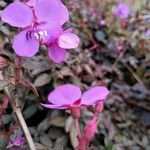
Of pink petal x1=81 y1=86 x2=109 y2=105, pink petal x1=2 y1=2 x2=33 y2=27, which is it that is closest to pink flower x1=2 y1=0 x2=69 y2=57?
pink petal x1=2 y1=2 x2=33 y2=27

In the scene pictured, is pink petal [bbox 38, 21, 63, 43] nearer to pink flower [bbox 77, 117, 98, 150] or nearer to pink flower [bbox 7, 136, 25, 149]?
pink flower [bbox 77, 117, 98, 150]

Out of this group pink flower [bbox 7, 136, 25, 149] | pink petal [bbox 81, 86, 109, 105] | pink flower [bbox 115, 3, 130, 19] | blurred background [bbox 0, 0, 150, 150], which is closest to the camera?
pink petal [bbox 81, 86, 109, 105]

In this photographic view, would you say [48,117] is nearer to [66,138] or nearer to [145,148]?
[66,138]

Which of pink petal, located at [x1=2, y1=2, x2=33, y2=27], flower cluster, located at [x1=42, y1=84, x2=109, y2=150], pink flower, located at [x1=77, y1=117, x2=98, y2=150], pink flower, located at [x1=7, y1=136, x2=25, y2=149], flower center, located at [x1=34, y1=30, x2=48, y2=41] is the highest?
pink petal, located at [x1=2, y1=2, x2=33, y2=27]

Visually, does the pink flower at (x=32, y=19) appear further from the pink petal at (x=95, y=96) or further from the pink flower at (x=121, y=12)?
the pink flower at (x=121, y=12)

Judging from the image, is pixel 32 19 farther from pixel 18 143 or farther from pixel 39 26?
pixel 18 143

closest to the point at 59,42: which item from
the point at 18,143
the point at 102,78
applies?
the point at 18,143

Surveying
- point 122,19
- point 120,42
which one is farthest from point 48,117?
point 122,19
